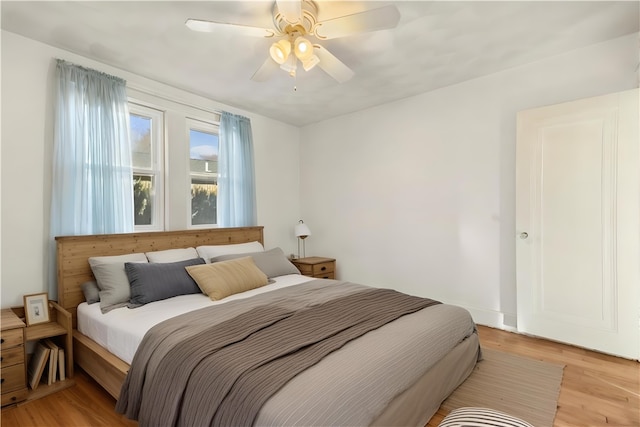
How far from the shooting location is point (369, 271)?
4176 millimetres

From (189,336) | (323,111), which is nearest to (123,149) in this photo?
Answer: (189,336)

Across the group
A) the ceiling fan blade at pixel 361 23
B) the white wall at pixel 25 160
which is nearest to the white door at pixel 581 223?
the ceiling fan blade at pixel 361 23

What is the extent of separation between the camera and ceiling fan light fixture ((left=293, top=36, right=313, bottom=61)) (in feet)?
6.62

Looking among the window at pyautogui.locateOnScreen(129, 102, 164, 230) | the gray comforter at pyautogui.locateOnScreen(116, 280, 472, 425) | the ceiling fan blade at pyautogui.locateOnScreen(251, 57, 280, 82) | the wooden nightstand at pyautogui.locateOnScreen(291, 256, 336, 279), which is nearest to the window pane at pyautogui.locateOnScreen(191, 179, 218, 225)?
the window at pyautogui.locateOnScreen(129, 102, 164, 230)

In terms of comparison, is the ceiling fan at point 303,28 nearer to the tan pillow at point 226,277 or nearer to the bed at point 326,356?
the tan pillow at point 226,277

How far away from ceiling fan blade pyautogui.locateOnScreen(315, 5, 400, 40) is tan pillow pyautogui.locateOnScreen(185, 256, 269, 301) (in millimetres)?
1914

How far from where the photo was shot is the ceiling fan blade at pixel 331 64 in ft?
7.30

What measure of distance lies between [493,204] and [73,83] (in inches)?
155

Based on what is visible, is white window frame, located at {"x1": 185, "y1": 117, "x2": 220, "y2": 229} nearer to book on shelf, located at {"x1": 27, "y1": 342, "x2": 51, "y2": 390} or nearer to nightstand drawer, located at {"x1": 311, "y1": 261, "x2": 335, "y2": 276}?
nightstand drawer, located at {"x1": 311, "y1": 261, "x2": 335, "y2": 276}

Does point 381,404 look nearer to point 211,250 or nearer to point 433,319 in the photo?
point 433,319

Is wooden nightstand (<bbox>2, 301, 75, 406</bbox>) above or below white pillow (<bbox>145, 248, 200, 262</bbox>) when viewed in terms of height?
below

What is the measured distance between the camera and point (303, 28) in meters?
2.09

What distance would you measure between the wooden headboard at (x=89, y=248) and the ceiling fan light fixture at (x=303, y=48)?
2.16m

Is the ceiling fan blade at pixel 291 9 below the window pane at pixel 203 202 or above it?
above
